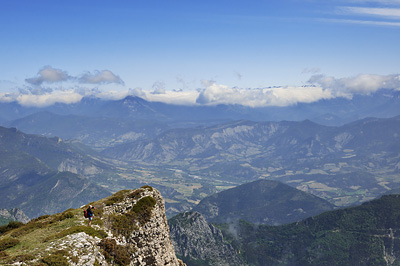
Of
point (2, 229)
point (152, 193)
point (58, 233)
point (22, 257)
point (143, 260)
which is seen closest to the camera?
point (22, 257)

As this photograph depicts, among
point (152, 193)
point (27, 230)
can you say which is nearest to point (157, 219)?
point (152, 193)

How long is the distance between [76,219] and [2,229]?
25.8 meters

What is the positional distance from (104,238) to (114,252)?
2661 millimetres

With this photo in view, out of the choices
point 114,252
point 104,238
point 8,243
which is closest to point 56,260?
point 104,238

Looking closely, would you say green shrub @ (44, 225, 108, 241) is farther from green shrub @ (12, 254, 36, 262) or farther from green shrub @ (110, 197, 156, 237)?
green shrub @ (12, 254, 36, 262)

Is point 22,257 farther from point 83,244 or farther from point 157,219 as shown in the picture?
point 157,219

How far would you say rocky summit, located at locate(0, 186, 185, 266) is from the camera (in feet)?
137

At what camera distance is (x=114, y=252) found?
156 ft

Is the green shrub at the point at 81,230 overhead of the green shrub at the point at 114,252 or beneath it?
overhead

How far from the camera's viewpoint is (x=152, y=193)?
60.5 meters

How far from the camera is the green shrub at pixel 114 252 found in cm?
4659

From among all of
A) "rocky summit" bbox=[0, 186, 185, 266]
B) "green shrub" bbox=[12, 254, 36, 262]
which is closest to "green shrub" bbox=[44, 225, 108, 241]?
"rocky summit" bbox=[0, 186, 185, 266]

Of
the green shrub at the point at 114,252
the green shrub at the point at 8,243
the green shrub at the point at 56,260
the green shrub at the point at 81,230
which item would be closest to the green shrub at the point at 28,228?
the green shrub at the point at 8,243

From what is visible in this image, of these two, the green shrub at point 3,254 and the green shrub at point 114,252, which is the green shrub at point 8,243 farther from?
the green shrub at point 114,252
